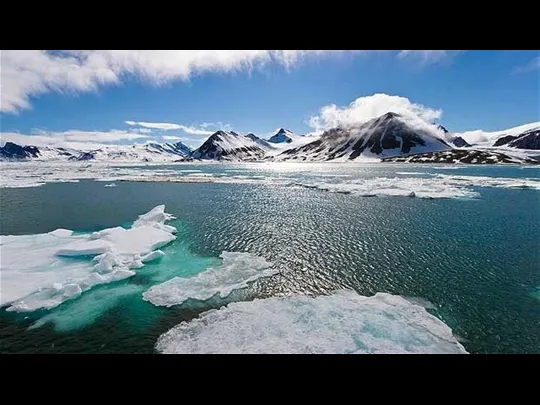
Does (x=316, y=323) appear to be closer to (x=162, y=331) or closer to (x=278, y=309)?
(x=278, y=309)

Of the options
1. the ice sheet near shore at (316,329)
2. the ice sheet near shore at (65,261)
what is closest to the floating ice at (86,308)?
the ice sheet near shore at (65,261)

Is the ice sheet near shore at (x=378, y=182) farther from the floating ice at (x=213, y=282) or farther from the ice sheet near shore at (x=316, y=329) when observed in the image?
the ice sheet near shore at (x=316, y=329)

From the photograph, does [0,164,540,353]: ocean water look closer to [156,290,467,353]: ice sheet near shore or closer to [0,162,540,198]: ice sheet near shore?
[156,290,467,353]: ice sheet near shore

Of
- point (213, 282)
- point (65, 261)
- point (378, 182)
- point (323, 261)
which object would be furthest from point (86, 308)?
point (378, 182)

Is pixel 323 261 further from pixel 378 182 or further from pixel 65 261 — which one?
pixel 378 182
